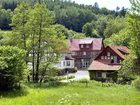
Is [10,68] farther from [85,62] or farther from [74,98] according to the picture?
[85,62]

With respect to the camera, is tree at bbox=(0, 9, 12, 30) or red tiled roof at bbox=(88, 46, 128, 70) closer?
red tiled roof at bbox=(88, 46, 128, 70)

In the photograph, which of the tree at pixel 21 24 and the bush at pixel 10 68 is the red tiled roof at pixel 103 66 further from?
the bush at pixel 10 68

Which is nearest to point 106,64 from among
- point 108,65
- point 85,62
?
point 108,65

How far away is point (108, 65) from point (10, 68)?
3221 cm

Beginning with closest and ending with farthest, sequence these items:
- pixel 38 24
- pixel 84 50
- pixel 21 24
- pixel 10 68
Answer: pixel 10 68, pixel 38 24, pixel 21 24, pixel 84 50

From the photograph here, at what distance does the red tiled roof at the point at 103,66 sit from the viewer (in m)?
68.8

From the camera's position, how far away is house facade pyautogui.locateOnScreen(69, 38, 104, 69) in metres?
103

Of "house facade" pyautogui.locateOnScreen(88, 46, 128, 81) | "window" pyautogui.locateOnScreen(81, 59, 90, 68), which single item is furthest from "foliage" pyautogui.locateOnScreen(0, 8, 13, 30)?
"house facade" pyautogui.locateOnScreen(88, 46, 128, 81)

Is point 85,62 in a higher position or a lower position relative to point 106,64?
lower

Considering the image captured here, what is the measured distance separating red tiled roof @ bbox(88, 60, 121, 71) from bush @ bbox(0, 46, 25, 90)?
27.4 m

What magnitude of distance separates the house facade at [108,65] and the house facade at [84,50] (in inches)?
1011

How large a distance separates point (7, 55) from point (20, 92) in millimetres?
4977

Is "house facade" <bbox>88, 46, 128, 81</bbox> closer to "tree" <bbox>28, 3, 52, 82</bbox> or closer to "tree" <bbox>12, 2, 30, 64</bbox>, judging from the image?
"tree" <bbox>28, 3, 52, 82</bbox>

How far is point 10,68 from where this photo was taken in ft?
137
